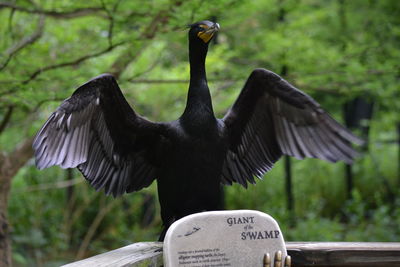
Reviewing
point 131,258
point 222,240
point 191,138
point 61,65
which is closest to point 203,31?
point 191,138

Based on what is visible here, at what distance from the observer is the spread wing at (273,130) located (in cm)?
251

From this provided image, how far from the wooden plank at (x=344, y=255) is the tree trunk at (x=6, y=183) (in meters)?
1.95

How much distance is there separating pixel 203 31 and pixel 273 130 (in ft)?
2.22

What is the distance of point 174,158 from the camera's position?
2492 millimetres

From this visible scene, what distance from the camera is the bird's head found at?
2.44m

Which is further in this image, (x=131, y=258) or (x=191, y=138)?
(x=191, y=138)

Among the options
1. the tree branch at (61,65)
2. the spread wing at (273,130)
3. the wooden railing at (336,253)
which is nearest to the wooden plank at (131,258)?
the wooden railing at (336,253)

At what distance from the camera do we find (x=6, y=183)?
12.3 feet

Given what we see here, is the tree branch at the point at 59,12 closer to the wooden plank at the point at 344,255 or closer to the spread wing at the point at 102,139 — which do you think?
the spread wing at the point at 102,139

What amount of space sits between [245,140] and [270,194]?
5.16 metres

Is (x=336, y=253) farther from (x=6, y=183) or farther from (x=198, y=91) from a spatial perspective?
(x=6, y=183)

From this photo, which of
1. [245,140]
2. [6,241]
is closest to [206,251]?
[245,140]

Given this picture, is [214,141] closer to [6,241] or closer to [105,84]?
[105,84]

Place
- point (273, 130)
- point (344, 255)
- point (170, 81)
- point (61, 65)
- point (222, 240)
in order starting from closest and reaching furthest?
1. point (222, 240)
2. point (344, 255)
3. point (273, 130)
4. point (61, 65)
5. point (170, 81)
